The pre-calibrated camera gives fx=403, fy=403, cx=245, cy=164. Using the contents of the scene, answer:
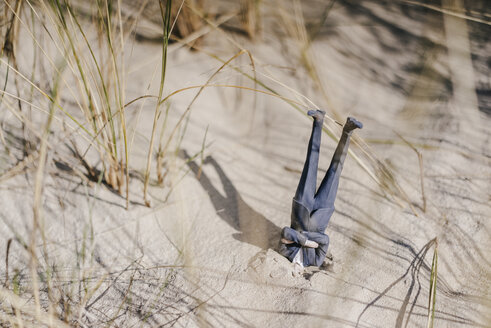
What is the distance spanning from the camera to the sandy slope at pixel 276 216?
1.05 m

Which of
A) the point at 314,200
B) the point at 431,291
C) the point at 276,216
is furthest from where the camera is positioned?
the point at 276,216

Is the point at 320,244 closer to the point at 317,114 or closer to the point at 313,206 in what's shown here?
the point at 313,206

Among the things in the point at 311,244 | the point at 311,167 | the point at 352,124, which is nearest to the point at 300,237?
the point at 311,244

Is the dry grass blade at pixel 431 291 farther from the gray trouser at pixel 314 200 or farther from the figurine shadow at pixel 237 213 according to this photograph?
the figurine shadow at pixel 237 213

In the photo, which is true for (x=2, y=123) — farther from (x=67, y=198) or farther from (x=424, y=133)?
(x=424, y=133)

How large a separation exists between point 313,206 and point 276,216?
251 millimetres

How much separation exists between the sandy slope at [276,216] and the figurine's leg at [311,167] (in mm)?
190

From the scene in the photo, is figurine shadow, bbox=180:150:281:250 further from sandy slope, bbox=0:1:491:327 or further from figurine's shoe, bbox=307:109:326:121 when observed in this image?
figurine's shoe, bbox=307:109:326:121

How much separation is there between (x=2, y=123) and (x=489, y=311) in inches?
63.1

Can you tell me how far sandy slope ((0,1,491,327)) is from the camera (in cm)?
105

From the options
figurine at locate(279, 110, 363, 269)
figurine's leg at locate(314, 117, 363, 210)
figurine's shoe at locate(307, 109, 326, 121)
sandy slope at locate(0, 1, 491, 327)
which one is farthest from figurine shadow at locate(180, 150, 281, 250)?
figurine's shoe at locate(307, 109, 326, 121)

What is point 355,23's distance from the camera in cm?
201

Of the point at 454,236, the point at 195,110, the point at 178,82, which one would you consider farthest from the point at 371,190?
the point at 178,82

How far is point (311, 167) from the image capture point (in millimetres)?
1035
